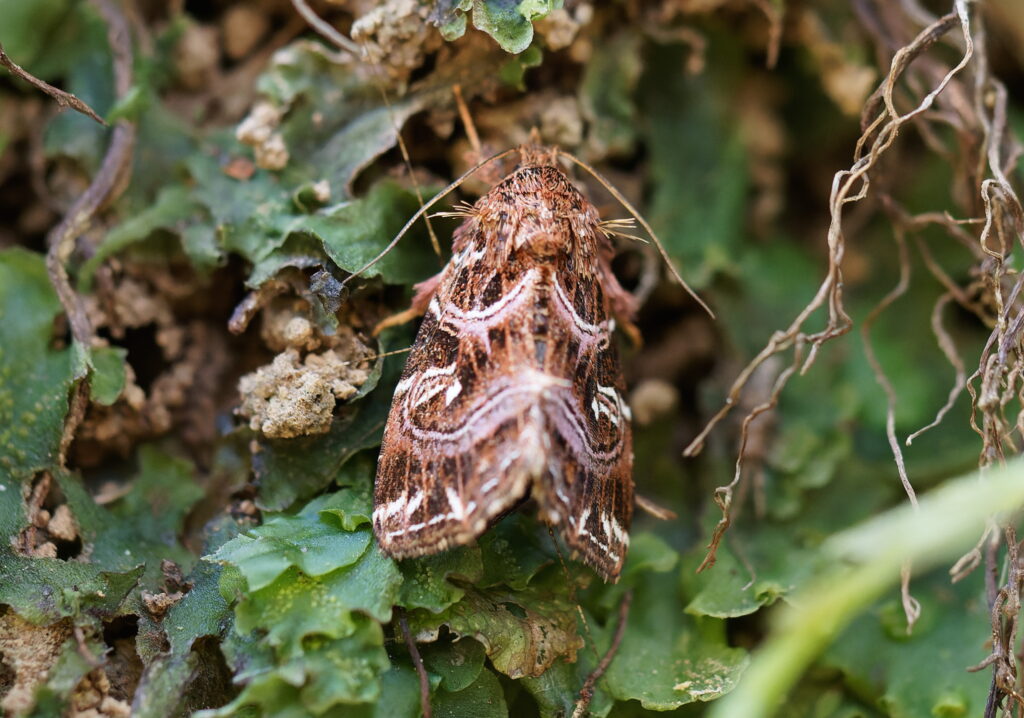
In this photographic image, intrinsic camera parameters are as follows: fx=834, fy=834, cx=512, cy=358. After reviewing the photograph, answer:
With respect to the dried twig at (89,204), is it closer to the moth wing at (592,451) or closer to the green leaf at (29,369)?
the green leaf at (29,369)

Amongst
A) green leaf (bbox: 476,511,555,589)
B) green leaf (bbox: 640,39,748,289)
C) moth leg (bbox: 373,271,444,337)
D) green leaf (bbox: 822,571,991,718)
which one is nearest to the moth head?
moth leg (bbox: 373,271,444,337)

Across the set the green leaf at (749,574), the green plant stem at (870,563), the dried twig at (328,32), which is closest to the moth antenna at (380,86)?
the dried twig at (328,32)

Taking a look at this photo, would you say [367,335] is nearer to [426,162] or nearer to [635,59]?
[426,162]

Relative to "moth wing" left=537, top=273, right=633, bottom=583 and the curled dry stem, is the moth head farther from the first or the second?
the curled dry stem

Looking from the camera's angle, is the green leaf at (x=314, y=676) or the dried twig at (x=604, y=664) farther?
the dried twig at (x=604, y=664)

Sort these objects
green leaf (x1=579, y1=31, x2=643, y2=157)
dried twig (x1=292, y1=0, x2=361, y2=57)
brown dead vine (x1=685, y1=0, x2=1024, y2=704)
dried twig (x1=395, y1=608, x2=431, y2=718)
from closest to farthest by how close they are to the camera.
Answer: dried twig (x1=395, y1=608, x2=431, y2=718) → brown dead vine (x1=685, y1=0, x2=1024, y2=704) → dried twig (x1=292, y1=0, x2=361, y2=57) → green leaf (x1=579, y1=31, x2=643, y2=157)

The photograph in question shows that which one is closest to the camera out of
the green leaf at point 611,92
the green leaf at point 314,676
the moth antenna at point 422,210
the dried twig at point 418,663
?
the green leaf at point 314,676
